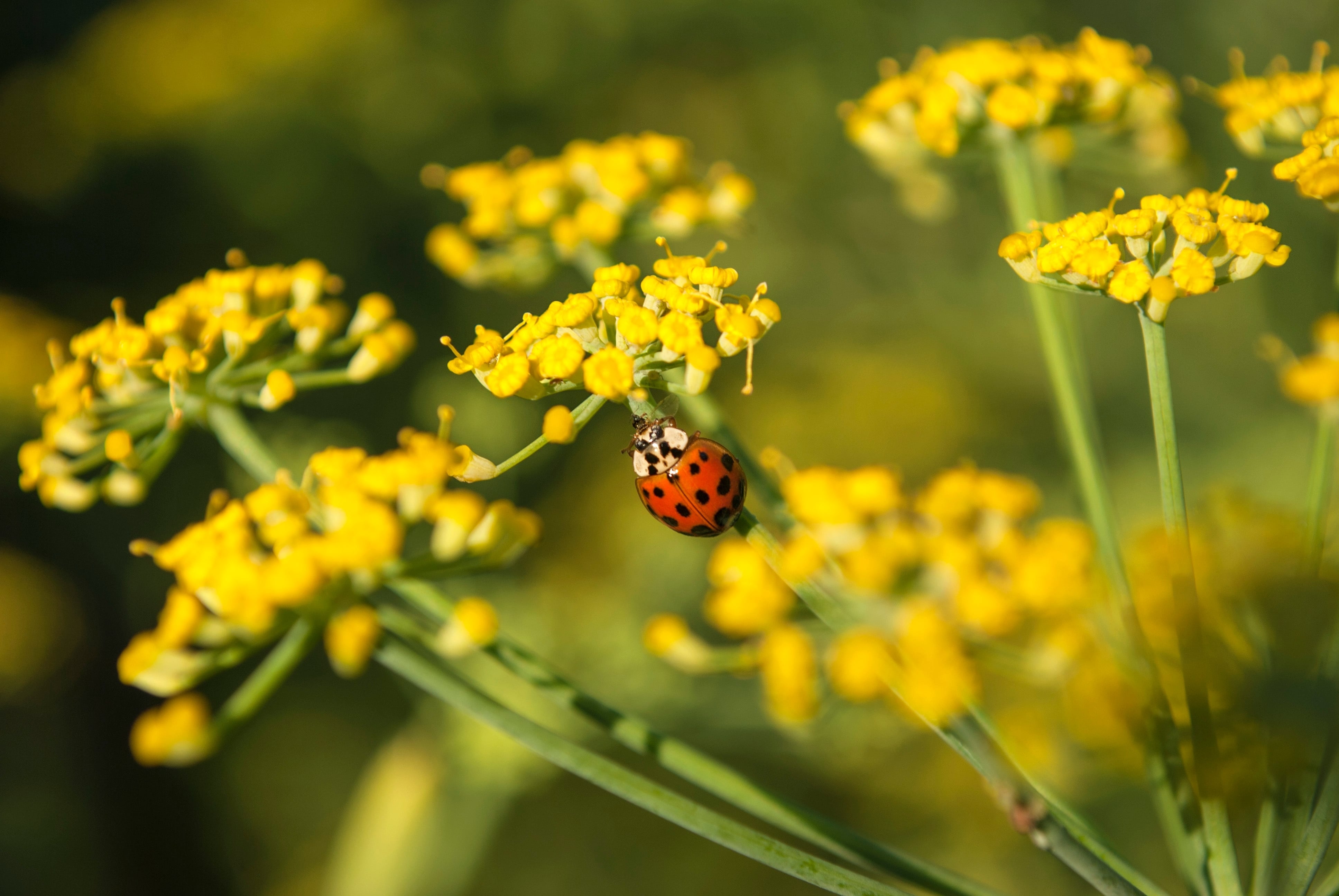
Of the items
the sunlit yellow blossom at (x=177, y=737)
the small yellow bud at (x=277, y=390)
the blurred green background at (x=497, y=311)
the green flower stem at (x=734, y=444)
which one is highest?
the small yellow bud at (x=277, y=390)

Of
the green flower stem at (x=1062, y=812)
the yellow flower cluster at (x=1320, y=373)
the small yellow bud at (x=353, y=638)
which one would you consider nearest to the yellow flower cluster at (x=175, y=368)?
the small yellow bud at (x=353, y=638)

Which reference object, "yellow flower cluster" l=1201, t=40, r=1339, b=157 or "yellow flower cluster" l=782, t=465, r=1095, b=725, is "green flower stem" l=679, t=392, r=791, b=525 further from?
"yellow flower cluster" l=1201, t=40, r=1339, b=157

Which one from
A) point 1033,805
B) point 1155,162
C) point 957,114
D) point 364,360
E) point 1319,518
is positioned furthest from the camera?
point 1155,162

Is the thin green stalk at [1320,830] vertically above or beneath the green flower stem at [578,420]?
beneath

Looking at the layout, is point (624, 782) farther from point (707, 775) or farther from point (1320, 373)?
point (1320, 373)

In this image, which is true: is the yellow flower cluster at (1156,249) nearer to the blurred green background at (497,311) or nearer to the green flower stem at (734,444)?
the green flower stem at (734,444)

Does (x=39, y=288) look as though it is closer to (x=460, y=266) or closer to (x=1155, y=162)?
(x=460, y=266)

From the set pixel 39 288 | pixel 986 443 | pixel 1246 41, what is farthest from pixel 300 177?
pixel 1246 41
